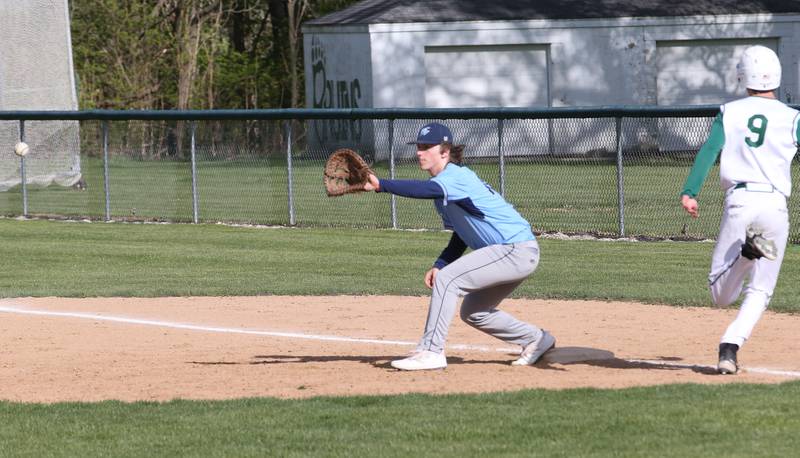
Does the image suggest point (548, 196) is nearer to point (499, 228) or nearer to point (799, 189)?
point (799, 189)

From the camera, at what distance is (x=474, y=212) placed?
807cm

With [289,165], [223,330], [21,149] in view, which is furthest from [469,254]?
[21,149]

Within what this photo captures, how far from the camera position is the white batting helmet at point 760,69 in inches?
302

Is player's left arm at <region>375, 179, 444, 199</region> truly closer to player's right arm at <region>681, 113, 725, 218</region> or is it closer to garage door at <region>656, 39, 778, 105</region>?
player's right arm at <region>681, 113, 725, 218</region>

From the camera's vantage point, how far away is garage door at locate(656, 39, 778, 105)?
3195 cm

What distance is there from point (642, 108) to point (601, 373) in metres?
9.25

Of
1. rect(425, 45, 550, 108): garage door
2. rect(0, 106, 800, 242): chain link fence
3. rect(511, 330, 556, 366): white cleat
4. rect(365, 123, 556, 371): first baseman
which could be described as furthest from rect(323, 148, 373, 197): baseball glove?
rect(425, 45, 550, 108): garage door

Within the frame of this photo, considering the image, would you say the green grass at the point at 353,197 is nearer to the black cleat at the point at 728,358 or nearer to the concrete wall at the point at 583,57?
the concrete wall at the point at 583,57

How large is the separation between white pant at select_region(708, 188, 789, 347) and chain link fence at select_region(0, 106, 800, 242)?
888 centimetres

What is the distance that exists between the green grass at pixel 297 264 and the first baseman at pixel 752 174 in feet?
11.7

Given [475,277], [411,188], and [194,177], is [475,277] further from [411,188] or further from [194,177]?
[194,177]

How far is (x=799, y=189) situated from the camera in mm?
17047

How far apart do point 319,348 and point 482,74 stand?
72.5ft

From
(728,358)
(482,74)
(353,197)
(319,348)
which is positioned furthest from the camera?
(482,74)
